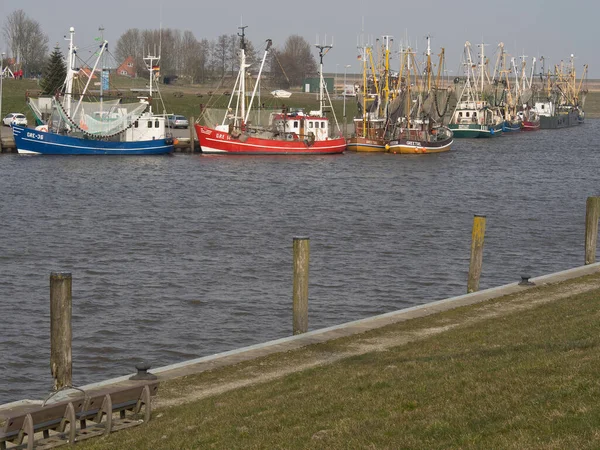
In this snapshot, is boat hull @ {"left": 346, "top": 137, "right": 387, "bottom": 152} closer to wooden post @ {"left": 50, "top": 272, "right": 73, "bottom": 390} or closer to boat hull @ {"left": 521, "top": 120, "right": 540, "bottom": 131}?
boat hull @ {"left": 521, "top": 120, "right": 540, "bottom": 131}

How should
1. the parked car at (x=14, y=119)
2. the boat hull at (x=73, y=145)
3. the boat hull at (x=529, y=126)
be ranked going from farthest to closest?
the boat hull at (x=529, y=126), the parked car at (x=14, y=119), the boat hull at (x=73, y=145)

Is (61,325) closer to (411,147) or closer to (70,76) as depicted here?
(70,76)

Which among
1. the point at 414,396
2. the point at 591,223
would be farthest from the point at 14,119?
the point at 414,396

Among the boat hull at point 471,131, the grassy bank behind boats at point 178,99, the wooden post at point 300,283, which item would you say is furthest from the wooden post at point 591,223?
the boat hull at point 471,131

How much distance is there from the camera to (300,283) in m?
19.0

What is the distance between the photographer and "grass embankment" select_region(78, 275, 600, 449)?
31.6 ft

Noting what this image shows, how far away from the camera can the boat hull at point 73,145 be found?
72.6m

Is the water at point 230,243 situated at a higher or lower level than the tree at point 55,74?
lower

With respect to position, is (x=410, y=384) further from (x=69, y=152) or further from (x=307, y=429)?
(x=69, y=152)

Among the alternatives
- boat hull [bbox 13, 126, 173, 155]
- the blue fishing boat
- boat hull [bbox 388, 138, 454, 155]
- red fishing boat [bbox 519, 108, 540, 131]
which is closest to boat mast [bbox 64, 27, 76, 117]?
the blue fishing boat

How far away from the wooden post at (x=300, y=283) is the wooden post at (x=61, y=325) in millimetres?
4564

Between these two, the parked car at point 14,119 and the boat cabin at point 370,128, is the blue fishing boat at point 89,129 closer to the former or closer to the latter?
the parked car at point 14,119

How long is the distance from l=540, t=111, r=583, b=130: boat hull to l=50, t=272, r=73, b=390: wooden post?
135729mm

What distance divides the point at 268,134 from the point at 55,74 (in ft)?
84.8
